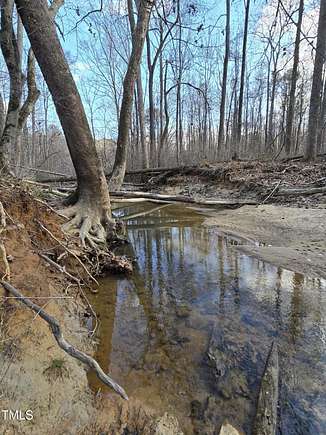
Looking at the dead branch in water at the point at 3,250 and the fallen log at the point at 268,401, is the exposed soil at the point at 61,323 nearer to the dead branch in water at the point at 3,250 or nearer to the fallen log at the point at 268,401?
the dead branch in water at the point at 3,250

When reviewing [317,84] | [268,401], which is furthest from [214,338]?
[317,84]

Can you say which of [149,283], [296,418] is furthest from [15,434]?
[149,283]

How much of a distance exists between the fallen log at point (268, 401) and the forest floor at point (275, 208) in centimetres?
194

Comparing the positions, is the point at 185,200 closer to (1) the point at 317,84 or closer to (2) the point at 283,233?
(2) the point at 283,233

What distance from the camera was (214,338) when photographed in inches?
92.0

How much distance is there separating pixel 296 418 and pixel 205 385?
57 cm

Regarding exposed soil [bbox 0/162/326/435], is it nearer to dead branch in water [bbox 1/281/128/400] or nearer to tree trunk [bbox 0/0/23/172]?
dead branch in water [bbox 1/281/128/400]

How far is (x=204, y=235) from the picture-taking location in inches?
218

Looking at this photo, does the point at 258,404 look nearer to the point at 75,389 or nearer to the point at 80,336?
the point at 75,389

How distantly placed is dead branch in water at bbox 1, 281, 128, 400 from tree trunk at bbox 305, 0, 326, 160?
410 inches

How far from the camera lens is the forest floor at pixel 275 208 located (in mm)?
4160

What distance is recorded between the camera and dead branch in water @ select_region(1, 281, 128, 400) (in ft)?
4.55

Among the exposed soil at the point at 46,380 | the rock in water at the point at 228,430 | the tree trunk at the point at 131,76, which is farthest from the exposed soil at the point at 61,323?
the tree trunk at the point at 131,76

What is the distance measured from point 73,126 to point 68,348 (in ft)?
12.8
